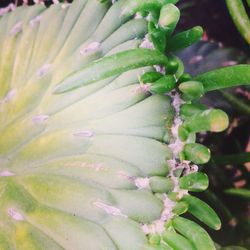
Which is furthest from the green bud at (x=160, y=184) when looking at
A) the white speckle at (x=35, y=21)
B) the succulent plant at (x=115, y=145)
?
the white speckle at (x=35, y=21)

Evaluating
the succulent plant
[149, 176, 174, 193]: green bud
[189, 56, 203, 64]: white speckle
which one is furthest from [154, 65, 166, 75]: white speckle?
[189, 56, 203, 64]: white speckle

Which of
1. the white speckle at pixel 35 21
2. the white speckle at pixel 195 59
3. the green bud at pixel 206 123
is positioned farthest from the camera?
the white speckle at pixel 195 59

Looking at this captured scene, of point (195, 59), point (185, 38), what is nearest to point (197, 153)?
point (185, 38)

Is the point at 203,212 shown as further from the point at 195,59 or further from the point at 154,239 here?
the point at 195,59

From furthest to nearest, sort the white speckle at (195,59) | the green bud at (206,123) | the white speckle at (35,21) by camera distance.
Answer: the white speckle at (195,59)
the white speckle at (35,21)
the green bud at (206,123)

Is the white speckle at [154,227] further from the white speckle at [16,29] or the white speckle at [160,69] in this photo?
the white speckle at [16,29]

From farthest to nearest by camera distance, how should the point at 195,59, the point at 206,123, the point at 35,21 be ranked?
the point at 195,59, the point at 35,21, the point at 206,123

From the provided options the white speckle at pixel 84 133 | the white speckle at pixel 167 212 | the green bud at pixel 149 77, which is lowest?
the white speckle at pixel 167 212

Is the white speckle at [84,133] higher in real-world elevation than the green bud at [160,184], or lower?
higher

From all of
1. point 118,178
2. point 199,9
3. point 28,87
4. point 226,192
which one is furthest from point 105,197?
point 199,9
